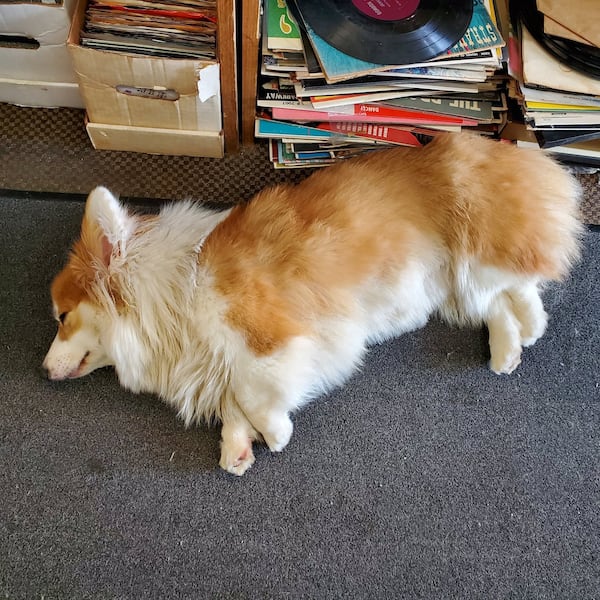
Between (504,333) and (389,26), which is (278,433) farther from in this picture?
(389,26)

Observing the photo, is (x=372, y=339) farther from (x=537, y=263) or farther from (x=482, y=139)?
(x=482, y=139)

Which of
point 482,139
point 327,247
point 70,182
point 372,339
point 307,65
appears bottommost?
point 372,339

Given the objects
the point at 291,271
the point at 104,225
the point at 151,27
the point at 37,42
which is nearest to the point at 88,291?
the point at 104,225

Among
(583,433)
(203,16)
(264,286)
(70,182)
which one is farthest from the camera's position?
(70,182)

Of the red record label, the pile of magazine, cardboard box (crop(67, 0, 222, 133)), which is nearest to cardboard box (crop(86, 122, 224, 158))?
cardboard box (crop(67, 0, 222, 133))

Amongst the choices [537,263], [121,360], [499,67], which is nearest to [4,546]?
[121,360]

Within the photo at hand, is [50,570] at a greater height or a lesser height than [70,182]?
lesser

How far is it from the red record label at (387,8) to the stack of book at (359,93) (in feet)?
0.43

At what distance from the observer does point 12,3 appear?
63.8 inches

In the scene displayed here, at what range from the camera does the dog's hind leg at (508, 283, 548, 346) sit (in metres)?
→ 1.66

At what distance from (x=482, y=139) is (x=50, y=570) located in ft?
4.95

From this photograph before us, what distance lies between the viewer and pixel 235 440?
5.20 ft

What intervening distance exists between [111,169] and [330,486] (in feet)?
3.67

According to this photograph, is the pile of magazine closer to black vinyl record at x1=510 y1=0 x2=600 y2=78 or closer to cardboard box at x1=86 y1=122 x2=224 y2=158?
cardboard box at x1=86 y1=122 x2=224 y2=158
